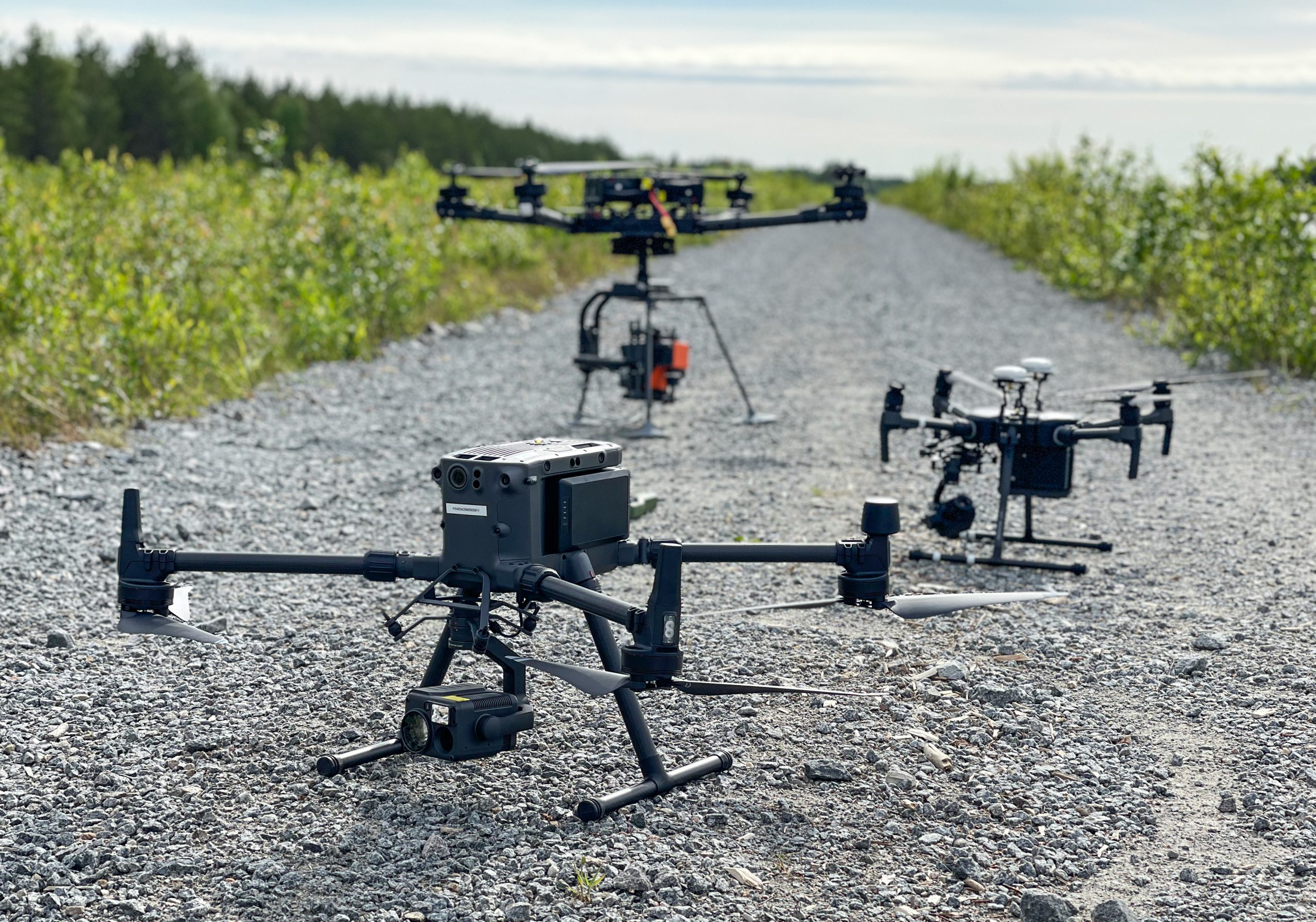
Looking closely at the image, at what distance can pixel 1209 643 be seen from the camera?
503cm

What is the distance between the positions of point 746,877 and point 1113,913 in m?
0.90

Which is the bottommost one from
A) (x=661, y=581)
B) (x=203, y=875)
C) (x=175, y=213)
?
(x=203, y=875)

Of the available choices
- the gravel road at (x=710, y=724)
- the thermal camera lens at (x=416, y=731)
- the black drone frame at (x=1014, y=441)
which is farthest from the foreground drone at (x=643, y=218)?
the thermal camera lens at (x=416, y=731)

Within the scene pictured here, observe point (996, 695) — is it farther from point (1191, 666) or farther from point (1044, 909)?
point (1044, 909)

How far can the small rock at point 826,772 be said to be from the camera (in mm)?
3906

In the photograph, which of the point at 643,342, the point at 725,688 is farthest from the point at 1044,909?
the point at 643,342

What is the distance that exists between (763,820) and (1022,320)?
45.9 ft

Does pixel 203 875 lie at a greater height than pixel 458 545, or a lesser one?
lesser

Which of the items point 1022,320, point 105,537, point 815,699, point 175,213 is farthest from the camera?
point 1022,320

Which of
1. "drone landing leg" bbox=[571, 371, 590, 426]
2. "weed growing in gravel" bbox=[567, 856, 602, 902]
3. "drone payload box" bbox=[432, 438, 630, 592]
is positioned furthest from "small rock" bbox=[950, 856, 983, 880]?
"drone landing leg" bbox=[571, 371, 590, 426]

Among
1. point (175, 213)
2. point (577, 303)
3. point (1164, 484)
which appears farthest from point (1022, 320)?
point (175, 213)

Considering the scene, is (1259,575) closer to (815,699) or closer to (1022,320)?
(815,699)

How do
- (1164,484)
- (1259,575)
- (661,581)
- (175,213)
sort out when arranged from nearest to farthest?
(661,581)
(1259,575)
(1164,484)
(175,213)

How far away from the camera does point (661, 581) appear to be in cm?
327
